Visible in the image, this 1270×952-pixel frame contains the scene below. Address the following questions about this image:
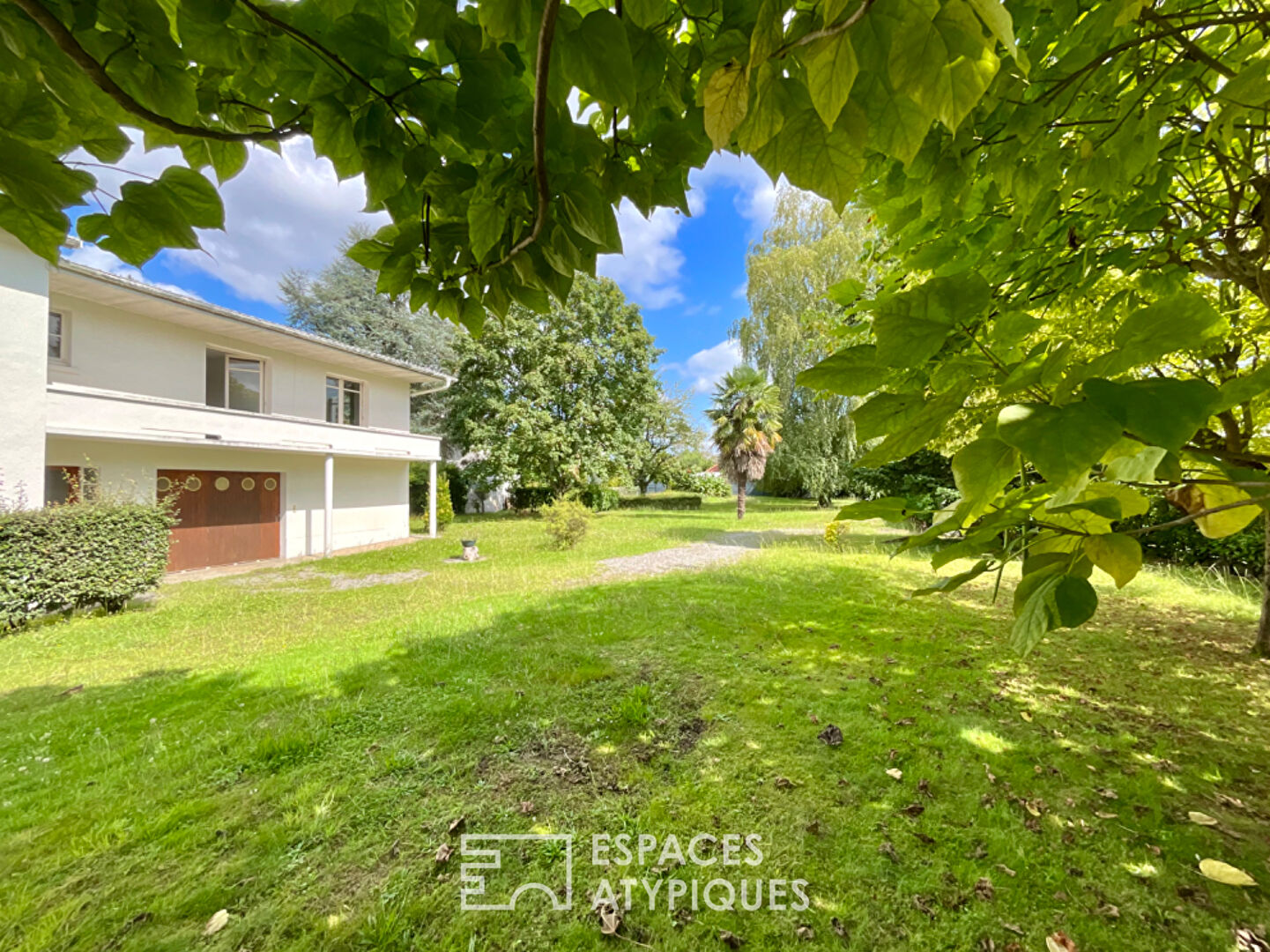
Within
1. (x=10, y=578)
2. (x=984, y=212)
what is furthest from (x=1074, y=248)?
(x=10, y=578)

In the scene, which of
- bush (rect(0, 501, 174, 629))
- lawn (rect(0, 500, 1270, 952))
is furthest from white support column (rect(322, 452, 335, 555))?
lawn (rect(0, 500, 1270, 952))

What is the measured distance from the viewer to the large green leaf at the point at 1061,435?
0.45 m

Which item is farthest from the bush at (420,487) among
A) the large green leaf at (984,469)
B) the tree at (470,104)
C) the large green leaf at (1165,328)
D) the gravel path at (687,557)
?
the large green leaf at (1165,328)

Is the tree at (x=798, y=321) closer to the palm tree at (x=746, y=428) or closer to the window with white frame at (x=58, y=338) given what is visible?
the palm tree at (x=746, y=428)

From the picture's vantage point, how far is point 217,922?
1.91 m

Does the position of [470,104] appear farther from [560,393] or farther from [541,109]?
[560,393]

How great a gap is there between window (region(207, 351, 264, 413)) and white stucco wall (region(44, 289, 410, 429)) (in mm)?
185

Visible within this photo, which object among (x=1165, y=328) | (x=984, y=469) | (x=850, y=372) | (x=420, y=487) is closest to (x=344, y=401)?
(x=420, y=487)

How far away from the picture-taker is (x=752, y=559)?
10094mm

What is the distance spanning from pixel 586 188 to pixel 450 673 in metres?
4.54

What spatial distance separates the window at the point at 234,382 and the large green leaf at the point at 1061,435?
1408 cm

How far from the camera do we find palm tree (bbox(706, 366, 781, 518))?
1927cm

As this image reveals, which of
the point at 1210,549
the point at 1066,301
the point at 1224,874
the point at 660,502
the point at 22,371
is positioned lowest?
the point at 1224,874

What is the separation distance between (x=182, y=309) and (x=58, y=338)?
188 cm
